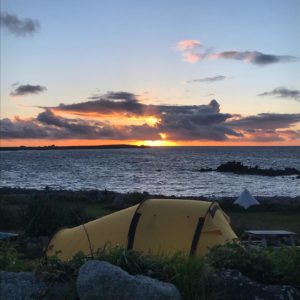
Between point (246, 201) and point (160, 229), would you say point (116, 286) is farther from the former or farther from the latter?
point (246, 201)

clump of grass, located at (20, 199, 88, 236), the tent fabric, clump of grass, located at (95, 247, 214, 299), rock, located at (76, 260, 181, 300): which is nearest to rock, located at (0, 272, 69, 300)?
rock, located at (76, 260, 181, 300)

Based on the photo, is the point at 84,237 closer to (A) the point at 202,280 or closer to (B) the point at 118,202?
(A) the point at 202,280

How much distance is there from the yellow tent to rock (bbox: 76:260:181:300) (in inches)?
150

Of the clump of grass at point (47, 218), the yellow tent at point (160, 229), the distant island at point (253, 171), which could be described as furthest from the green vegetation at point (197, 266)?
the distant island at point (253, 171)

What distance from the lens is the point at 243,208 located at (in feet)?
83.6

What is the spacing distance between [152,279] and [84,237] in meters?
4.47

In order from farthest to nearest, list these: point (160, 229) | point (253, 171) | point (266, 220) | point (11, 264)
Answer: point (253, 171), point (266, 220), point (160, 229), point (11, 264)

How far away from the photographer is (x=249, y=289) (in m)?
4.62

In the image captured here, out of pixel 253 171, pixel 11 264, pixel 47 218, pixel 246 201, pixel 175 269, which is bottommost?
pixel 253 171

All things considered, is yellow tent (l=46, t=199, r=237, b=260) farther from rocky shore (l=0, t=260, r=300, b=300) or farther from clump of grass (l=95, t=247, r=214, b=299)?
rocky shore (l=0, t=260, r=300, b=300)

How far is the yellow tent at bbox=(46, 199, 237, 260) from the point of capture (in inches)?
332

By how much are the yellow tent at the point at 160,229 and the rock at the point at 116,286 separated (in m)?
3.80

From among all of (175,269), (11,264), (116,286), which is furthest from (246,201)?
(116,286)

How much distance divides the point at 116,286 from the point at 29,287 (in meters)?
0.95
